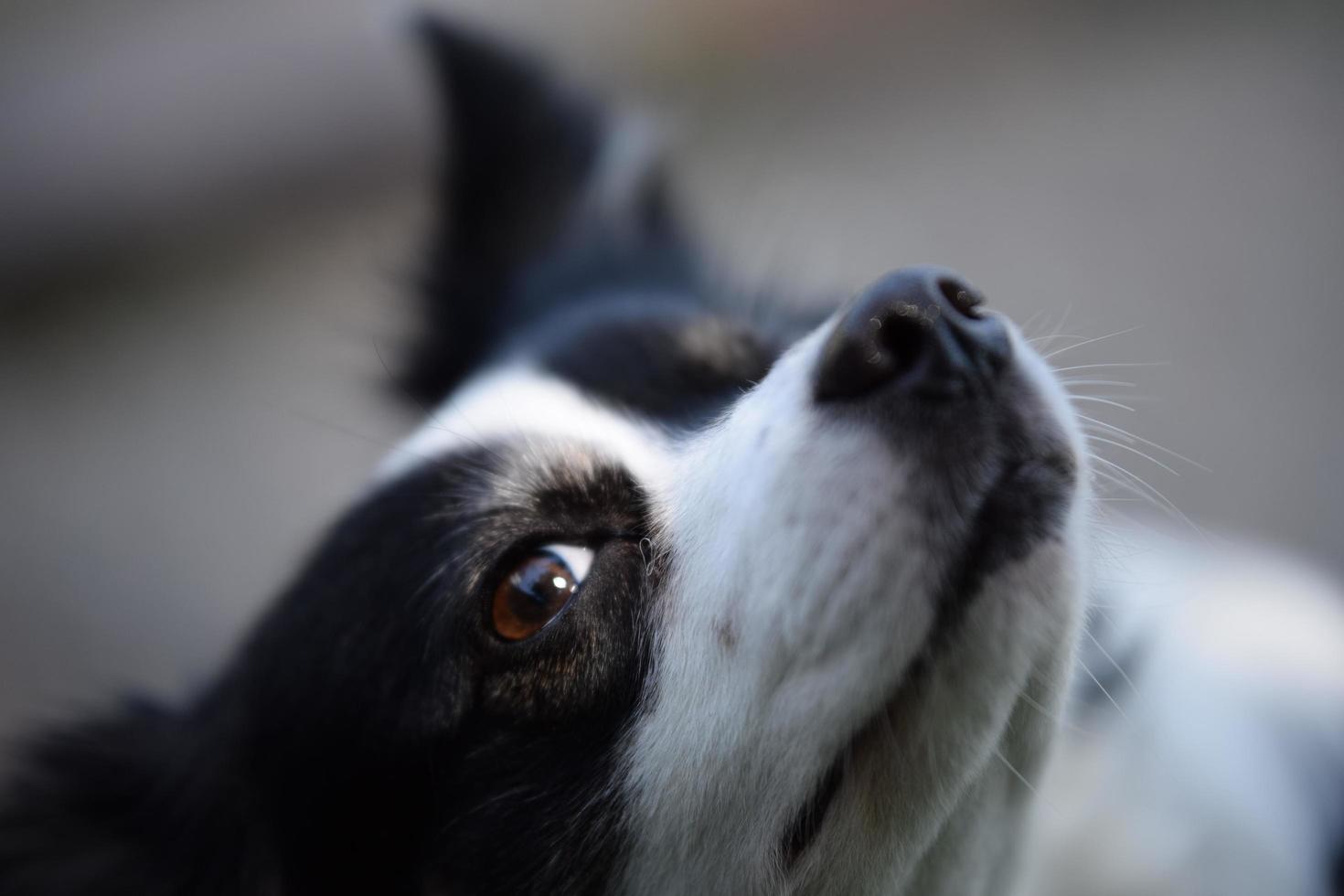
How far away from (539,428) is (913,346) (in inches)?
19.7

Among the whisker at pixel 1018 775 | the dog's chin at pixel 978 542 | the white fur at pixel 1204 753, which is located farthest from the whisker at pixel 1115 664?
the dog's chin at pixel 978 542

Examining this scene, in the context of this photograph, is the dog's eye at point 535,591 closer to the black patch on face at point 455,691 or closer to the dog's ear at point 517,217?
the black patch on face at point 455,691

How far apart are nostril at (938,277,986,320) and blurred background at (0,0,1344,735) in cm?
152

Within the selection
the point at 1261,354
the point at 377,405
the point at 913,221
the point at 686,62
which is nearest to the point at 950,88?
the point at 913,221

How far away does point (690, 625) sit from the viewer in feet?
3.53

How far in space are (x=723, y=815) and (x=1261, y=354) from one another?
2493 millimetres

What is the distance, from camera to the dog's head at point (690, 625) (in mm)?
943

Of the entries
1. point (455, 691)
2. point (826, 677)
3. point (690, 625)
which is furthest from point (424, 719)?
point (826, 677)

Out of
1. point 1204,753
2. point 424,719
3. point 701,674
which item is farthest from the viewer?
point 1204,753

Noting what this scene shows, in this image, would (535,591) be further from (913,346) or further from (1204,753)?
(1204,753)

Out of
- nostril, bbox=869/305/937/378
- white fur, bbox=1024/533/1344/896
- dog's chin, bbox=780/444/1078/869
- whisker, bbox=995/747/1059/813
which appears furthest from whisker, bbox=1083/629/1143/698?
nostril, bbox=869/305/937/378

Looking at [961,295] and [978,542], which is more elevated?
[961,295]

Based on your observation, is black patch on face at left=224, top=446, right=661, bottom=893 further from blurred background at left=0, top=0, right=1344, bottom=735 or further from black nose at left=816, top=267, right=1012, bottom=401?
blurred background at left=0, top=0, right=1344, bottom=735

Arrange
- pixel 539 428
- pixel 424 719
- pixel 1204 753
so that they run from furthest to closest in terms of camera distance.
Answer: pixel 1204 753 → pixel 539 428 → pixel 424 719
